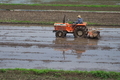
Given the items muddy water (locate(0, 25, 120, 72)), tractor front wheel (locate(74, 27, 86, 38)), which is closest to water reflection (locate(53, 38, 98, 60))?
muddy water (locate(0, 25, 120, 72))

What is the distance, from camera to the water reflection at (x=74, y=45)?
1348 cm

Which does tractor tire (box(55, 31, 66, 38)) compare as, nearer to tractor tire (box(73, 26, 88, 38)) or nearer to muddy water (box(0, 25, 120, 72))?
muddy water (box(0, 25, 120, 72))

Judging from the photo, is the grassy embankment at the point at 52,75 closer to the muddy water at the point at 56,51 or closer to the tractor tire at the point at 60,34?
the muddy water at the point at 56,51

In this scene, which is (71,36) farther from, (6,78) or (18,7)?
(18,7)

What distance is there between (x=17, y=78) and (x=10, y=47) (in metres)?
5.03

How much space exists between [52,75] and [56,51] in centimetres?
369

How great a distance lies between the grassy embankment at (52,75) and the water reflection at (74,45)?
8.80 feet

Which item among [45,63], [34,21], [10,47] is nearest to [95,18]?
[34,21]

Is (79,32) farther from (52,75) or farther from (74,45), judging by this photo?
(52,75)

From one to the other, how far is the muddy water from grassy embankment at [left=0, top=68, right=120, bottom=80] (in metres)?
0.88

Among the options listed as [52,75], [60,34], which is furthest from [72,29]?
[52,75]

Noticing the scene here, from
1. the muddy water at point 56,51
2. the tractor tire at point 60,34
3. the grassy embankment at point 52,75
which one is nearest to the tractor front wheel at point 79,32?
the muddy water at point 56,51

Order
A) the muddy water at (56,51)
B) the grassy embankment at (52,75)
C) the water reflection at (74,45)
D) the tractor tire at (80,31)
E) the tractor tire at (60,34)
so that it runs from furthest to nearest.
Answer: the tractor tire at (60,34), the tractor tire at (80,31), the water reflection at (74,45), the muddy water at (56,51), the grassy embankment at (52,75)

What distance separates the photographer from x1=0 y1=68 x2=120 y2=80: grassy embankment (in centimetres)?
943
